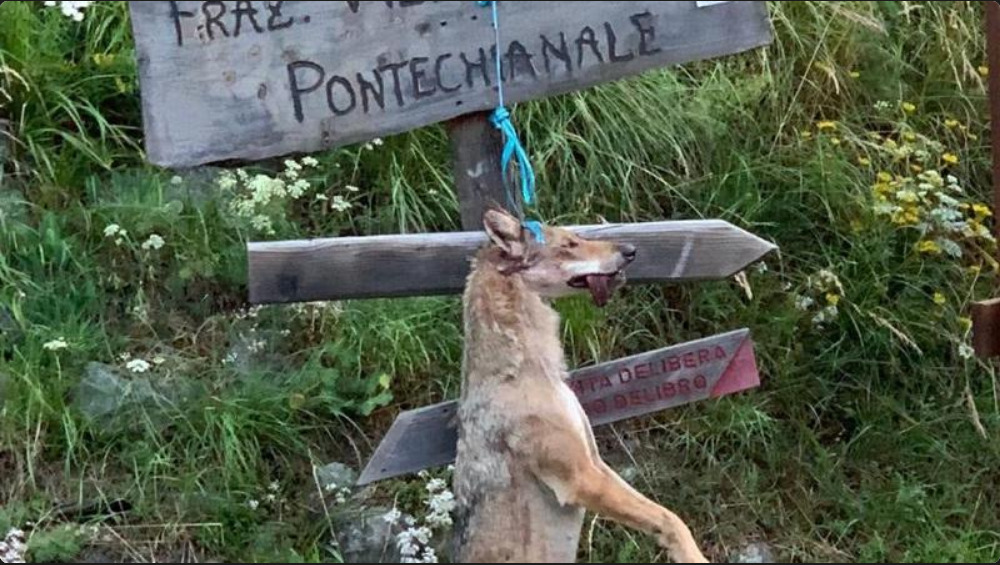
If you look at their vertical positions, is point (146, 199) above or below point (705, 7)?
below

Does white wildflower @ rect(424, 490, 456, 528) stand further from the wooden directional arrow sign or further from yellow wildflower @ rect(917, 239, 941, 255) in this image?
yellow wildflower @ rect(917, 239, 941, 255)

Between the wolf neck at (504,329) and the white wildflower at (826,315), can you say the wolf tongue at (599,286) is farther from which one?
the white wildflower at (826,315)

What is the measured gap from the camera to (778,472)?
4801 millimetres

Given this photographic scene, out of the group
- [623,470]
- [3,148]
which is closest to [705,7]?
[623,470]

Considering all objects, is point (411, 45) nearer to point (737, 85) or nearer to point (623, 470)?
point (623, 470)

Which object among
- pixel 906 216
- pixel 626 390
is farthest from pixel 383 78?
pixel 906 216

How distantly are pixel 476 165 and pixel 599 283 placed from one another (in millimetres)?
507

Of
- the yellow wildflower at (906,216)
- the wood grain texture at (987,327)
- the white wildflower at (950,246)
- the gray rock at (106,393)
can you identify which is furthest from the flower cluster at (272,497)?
the white wildflower at (950,246)

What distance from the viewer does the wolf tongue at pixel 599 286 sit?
10.5ft

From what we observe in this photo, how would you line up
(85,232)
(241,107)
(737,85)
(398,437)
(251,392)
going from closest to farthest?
(241,107) → (398,437) → (251,392) → (85,232) → (737,85)

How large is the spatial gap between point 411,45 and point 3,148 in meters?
2.74

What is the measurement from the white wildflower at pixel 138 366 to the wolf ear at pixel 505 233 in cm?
182

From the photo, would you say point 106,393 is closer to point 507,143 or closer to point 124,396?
point 124,396

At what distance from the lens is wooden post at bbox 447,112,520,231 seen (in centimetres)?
343
